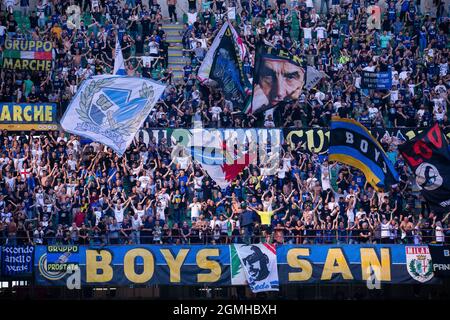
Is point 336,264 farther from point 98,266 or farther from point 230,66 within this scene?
point 230,66

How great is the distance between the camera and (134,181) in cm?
3522

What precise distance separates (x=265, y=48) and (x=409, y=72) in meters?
5.52

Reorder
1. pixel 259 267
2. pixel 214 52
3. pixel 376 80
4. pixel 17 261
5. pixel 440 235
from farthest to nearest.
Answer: pixel 376 80
pixel 214 52
pixel 440 235
pixel 259 267
pixel 17 261

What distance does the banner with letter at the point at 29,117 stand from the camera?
122ft

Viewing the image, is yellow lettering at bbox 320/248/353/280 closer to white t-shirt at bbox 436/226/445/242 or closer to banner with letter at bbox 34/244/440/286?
banner with letter at bbox 34/244/440/286

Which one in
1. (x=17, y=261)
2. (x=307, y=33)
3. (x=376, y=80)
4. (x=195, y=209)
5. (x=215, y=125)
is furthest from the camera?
(x=307, y=33)

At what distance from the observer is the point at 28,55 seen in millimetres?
39250

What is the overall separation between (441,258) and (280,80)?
26.9ft

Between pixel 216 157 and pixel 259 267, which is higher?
pixel 216 157

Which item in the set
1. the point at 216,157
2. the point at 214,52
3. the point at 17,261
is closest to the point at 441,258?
the point at 216,157

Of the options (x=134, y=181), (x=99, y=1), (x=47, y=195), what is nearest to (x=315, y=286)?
(x=134, y=181)

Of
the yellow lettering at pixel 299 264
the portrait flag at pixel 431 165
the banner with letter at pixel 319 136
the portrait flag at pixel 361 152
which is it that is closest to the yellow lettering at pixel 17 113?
the banner with letter at pixel 319 136

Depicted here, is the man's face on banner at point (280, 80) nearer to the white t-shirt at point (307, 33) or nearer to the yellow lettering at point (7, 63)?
the white t-shirt at point (307, 33)

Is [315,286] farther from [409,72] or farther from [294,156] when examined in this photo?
[409,72]
